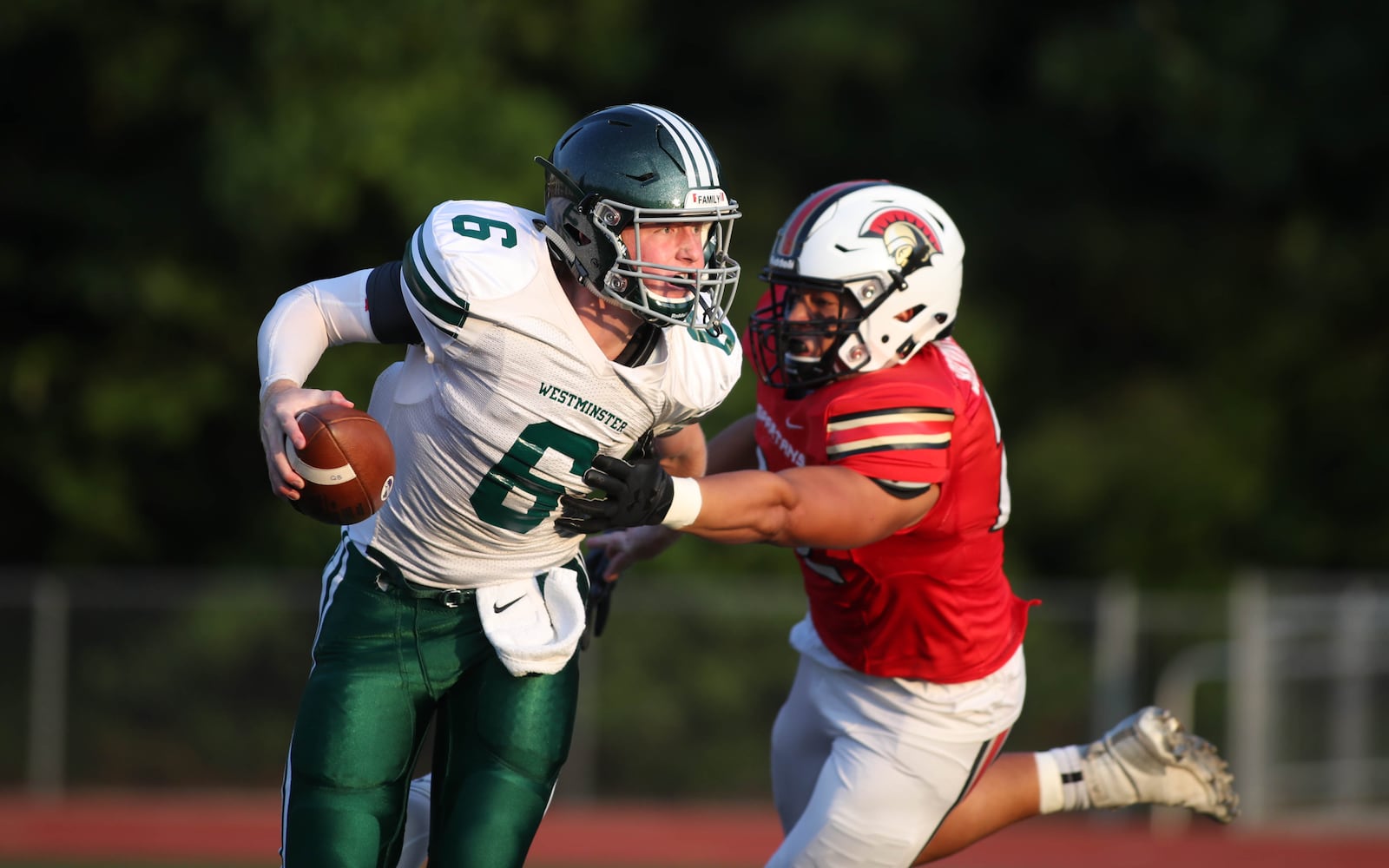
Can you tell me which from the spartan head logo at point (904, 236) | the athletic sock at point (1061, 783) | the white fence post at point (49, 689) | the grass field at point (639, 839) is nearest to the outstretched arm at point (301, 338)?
the spartan head logo at point (904, 236)

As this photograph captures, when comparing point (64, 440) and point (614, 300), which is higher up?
point (614, 300)

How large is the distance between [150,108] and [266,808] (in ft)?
15.6

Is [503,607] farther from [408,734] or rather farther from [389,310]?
[389,310]

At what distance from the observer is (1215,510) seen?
1198 cm

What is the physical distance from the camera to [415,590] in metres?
3.48

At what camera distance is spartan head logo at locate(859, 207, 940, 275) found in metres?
3.88

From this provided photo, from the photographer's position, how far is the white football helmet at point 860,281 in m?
3.82

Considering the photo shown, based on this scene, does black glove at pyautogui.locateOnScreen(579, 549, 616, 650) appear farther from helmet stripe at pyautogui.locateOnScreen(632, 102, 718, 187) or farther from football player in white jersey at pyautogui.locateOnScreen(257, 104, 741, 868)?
helmet stripe at pyautogui.locateOnScreen(632, 102, 718, 187)

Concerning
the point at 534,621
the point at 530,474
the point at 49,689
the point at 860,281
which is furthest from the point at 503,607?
the point at 49,689

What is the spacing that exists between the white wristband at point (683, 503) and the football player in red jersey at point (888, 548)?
506mm

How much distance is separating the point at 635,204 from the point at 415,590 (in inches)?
38.0

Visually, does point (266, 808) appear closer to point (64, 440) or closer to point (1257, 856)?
point (64, 440)

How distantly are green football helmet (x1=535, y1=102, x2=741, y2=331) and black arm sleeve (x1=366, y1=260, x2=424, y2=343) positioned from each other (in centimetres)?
34

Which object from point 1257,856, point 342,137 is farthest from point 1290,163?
point 342,137
